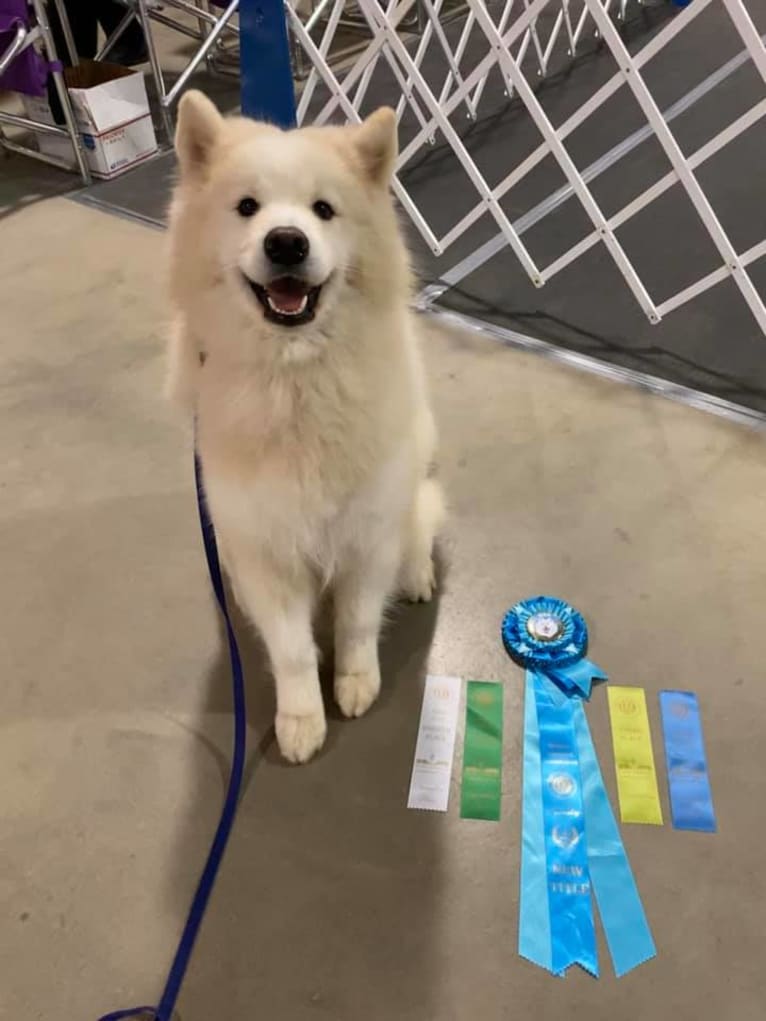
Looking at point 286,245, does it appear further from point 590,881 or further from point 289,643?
point 590,881

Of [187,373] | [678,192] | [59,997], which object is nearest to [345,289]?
[187,373]

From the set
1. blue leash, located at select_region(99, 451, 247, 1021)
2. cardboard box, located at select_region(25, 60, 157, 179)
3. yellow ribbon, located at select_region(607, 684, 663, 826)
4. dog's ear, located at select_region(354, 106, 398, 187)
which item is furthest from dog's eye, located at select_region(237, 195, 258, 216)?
cardboard box, located at select_region(25, 60, 157, 179)

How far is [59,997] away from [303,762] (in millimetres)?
443

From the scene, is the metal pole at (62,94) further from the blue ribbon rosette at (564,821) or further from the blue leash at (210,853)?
the blue ribbon rosette at (564,821)

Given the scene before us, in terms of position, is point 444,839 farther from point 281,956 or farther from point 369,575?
point 369,575

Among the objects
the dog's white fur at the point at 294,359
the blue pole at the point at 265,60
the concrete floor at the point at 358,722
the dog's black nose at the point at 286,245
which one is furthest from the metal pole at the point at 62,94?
the dog's black nose at the point at 286,245

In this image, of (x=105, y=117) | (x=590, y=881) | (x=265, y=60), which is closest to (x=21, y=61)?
(x=105, y=117)

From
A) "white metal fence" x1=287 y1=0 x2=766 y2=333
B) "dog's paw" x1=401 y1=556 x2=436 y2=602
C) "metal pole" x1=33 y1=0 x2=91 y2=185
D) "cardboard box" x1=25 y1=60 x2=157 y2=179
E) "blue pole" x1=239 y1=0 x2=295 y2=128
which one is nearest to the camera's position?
"blue pole" x1=239 y1=0 x2=295 y2=128

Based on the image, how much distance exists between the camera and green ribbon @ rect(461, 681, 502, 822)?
1.22m

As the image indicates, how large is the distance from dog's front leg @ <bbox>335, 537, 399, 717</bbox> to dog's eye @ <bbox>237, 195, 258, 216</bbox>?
1.58 feet

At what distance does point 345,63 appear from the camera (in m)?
4.18

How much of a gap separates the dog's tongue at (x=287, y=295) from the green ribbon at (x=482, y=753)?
2.44ft

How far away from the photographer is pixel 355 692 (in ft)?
4.35

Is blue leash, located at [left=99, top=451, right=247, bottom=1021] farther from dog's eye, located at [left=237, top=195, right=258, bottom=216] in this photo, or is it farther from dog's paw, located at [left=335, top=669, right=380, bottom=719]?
dog's eye, located at [left=237, top=195, right=258, bottom=216]
